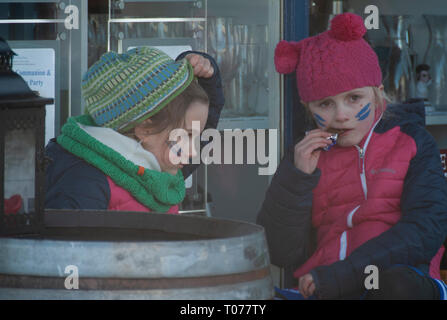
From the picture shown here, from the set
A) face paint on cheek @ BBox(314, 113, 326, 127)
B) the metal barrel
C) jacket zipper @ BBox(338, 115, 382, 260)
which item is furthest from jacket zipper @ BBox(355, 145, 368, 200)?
the metal barrel

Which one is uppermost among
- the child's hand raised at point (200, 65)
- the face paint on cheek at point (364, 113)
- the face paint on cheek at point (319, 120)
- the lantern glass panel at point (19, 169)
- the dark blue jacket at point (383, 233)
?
the child's hand raised at point (200, 65)

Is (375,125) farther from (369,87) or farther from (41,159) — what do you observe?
(41,159)

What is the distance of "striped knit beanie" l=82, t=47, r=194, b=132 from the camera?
1.96 metres

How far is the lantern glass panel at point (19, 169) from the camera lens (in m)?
1.12

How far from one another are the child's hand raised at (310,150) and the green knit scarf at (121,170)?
431 mm

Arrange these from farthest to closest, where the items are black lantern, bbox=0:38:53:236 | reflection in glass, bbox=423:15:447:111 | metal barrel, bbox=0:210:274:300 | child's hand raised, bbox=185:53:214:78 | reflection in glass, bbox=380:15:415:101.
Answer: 1. reflection in glass, bbox=423:15:447:111
2. reflection in glass, bbox=380:15:415:101
3. child's hand raised, bbox=185:53:214:78
4. black lantern, bbox=0:38:53:236
5. metal barrel, bbox=0:210:274:300

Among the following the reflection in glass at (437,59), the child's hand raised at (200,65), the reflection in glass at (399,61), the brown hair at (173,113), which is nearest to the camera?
the brown hair at (173,113)

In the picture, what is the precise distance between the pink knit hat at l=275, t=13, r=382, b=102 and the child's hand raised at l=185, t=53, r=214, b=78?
0.29 metres

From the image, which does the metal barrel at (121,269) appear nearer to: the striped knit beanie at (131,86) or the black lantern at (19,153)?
the black lantern at (19,153)

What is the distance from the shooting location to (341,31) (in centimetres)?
224

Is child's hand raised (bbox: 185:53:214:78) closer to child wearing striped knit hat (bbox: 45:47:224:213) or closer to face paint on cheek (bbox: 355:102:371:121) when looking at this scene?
child wearing striped knit hat (bbox: 45:47:224:213)

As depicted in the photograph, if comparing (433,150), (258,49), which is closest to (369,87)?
(433,150)

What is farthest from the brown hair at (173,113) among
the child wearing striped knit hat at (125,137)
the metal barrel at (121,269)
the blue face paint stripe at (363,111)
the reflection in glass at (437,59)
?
the reflection in glass at (437,59)

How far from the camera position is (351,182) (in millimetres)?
2281
